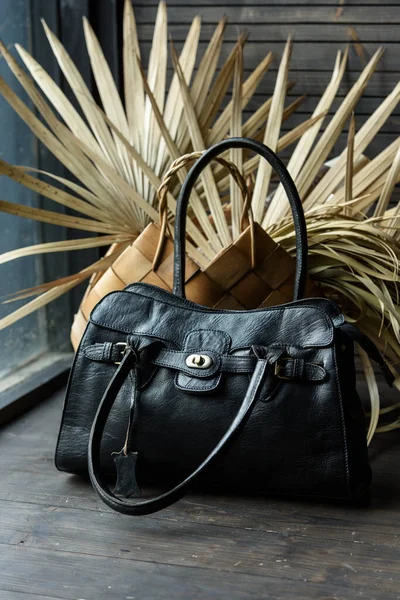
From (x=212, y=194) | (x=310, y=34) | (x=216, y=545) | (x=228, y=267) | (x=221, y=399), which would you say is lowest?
(x=216, y=545)

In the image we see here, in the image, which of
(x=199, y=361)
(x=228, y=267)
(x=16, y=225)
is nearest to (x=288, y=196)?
(x=228, y=267)

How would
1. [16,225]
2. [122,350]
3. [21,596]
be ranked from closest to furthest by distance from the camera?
[21,596] < [122,350] < [16,225]

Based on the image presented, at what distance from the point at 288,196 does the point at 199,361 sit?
26 cm

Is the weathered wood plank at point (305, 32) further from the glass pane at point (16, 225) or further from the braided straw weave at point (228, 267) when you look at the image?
the braided straw weave at point (228, 267)

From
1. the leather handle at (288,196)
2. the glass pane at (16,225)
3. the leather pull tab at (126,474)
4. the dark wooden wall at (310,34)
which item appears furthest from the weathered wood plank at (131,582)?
the dark wooden wall at (310,34)

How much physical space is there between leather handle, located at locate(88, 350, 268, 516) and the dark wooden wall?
33.3 inches

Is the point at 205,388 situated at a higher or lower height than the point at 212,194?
lower

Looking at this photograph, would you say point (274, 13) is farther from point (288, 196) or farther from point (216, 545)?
point (216, 545)

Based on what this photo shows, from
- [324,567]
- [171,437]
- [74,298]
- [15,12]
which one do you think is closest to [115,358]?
[171,437]

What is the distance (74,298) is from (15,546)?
0.92 m

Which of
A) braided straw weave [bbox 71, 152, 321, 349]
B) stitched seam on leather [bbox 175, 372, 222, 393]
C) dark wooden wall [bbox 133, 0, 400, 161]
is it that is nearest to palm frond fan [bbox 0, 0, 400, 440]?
braided straw weave [bbox 71, 152, 321, 349]

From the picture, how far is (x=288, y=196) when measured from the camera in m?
1.00

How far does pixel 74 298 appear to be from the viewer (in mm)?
1707

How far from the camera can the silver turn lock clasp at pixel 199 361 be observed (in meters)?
0.92
